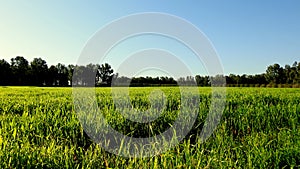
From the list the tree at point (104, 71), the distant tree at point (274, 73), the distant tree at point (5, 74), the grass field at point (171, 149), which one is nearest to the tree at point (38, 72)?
the distant tree at point (5, 74)

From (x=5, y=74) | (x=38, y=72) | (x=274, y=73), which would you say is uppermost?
(x=274, y=73)

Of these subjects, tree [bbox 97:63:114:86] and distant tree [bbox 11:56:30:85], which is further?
distant tree [bbox 11:56:30:85]

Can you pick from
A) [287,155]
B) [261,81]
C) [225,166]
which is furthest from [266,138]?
[261,81]

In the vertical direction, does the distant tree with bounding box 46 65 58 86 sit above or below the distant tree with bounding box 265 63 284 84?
below

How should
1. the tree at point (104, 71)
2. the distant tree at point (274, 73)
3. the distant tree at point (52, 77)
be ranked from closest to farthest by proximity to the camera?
the tree at point (104, 71), the distant tree at point (52, 77), the distant tree at point (274, 73)

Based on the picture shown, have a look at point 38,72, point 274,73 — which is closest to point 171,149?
point 38,72

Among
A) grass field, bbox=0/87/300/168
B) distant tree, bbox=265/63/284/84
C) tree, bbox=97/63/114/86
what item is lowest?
grass field, bbox=0/87/300/168

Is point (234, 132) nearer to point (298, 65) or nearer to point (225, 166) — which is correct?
point (225, 166)

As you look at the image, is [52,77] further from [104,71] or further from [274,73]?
[274,73]

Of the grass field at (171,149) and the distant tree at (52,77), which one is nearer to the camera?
the grass field at (171,149)

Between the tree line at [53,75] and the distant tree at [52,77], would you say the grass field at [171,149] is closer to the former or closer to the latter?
the tree line at [53,75]

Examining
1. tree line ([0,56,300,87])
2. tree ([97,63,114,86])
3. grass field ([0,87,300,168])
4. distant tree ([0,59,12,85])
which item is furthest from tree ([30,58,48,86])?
grass field ([0,87,300,168])

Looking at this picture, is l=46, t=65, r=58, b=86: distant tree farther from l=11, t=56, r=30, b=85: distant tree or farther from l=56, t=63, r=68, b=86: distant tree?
l=11, t=56, r=30, b=85: distant tree

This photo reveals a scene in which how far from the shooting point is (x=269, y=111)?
527 cm
